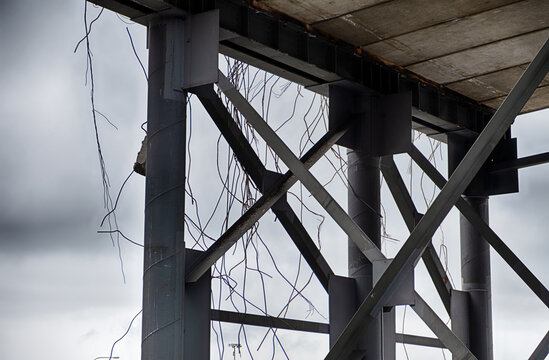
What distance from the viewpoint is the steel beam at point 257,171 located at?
9.82 meters

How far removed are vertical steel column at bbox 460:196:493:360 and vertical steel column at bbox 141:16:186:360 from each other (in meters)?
6.03

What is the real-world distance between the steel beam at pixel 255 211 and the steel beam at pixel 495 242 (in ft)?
5.38

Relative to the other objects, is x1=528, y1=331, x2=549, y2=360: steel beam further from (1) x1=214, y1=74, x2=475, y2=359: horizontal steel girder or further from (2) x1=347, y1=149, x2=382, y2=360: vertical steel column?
(1) x1=214, y1=74, x2=475, y2=359: horizontal steel girder

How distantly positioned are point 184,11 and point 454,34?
3.20m

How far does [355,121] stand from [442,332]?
2698 millimetres

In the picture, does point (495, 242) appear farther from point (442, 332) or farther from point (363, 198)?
point (442, 332)

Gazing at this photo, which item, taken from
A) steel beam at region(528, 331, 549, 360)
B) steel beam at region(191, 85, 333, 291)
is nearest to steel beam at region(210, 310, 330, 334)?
steel beam at region(191, 85, 333, 291)

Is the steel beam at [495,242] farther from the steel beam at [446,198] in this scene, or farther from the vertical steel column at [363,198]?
the steel beam at [446,198]

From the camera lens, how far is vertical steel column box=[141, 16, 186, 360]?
904 cm

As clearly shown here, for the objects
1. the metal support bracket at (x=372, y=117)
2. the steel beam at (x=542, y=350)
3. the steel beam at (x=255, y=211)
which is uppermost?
the metal support bracket at (x=372, y=117)

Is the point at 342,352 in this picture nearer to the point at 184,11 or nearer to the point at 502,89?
the point at 184,11

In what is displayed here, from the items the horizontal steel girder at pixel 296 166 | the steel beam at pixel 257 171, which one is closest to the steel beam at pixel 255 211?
the steel beam at pixel 257 171

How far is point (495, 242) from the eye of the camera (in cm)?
1317

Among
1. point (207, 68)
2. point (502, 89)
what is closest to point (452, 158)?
point (502, 89)
